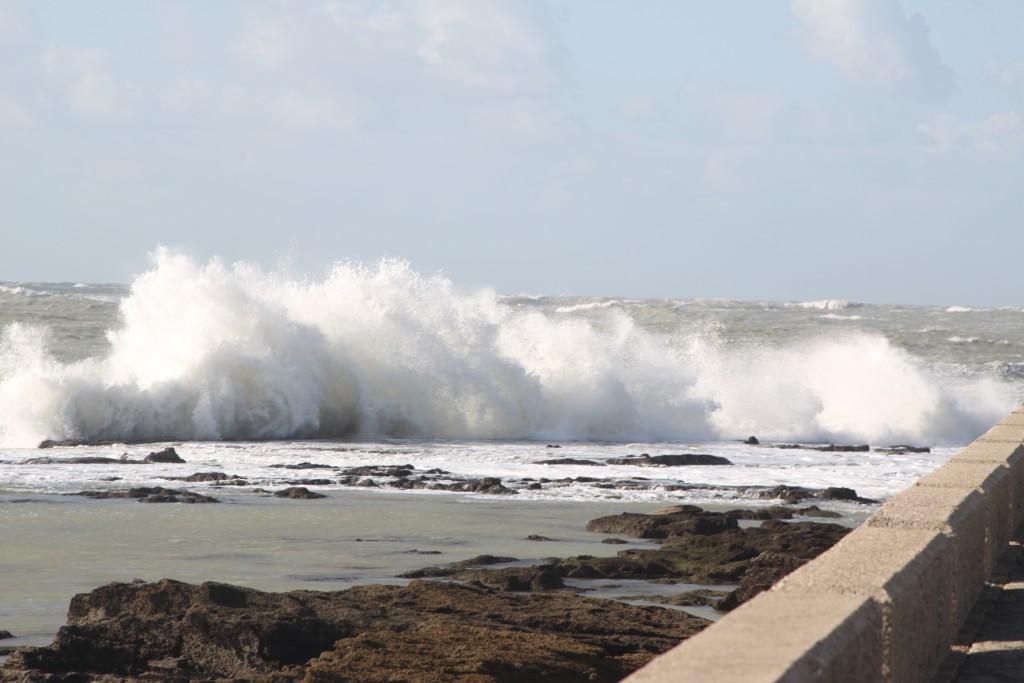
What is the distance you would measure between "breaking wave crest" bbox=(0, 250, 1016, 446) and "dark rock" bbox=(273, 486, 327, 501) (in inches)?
432

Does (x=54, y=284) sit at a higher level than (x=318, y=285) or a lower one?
higher

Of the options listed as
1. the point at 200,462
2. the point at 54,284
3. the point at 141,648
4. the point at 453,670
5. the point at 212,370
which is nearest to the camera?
the point at 453,670

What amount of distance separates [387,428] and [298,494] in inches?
533

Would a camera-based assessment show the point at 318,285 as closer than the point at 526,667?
No

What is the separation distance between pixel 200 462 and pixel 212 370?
25.9 ft

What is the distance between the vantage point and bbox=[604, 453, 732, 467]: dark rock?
66.8 ft

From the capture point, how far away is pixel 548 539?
12258 millimetres

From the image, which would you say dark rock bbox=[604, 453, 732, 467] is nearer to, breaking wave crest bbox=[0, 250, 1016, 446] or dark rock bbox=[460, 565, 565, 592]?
breaking wave crest bbox=[0, 250, 1016, 446]

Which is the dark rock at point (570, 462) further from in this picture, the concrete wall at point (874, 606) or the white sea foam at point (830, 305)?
the white sea foam at point (830, 305)

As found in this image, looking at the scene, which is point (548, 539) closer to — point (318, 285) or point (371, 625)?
point (371, 625)

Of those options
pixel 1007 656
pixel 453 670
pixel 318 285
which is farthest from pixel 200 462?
pixel 1007 656

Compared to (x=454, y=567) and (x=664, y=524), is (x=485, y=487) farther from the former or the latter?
(x=454, y=567)

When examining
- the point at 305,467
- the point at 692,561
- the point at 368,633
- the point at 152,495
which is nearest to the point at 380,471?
the point at 305,467

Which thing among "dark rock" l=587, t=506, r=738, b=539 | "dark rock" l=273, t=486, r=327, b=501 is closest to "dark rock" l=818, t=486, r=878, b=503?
"dark rock" l=587, t=506, r=738, b=539
